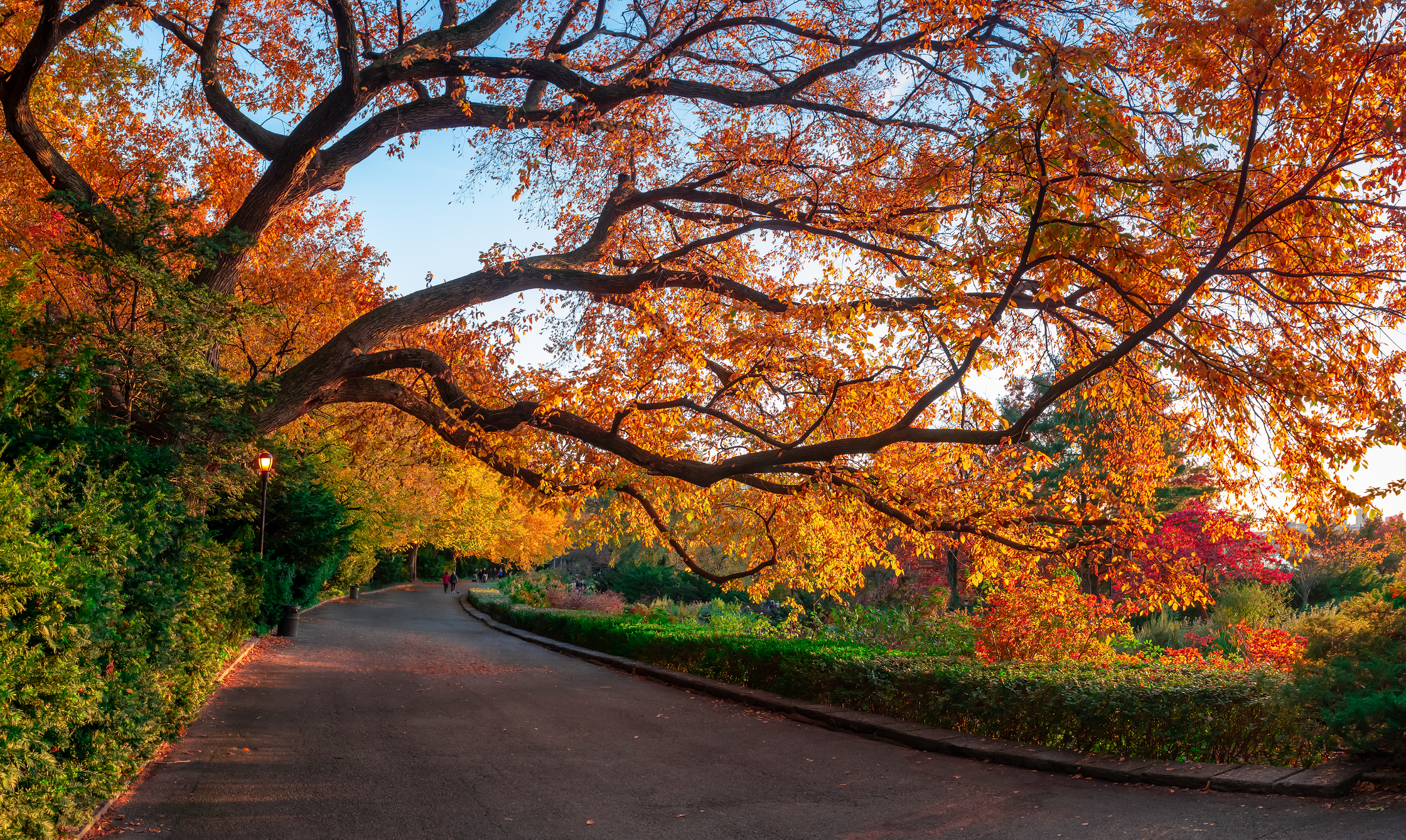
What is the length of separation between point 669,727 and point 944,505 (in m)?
4.36

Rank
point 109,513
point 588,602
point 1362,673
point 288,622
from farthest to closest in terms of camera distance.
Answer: point 588,602, point 288,622, point 1362,673, point 109,513

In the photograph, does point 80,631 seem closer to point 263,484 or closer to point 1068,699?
point 1068,699

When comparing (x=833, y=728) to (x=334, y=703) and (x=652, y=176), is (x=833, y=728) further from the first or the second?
(x=652, y=176)

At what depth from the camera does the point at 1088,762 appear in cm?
702

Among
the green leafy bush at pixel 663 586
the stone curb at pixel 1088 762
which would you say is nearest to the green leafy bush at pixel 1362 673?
the stone curb at pixel 1088 762

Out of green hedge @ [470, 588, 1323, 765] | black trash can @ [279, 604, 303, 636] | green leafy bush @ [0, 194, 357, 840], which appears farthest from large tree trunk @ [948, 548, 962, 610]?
green leafy bush @ [0, 194, 357, 840]

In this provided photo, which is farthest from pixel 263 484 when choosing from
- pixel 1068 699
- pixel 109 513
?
pixel 1068 699

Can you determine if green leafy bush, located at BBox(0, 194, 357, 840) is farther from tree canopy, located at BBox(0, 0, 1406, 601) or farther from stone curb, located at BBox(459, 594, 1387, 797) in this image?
stone curb, located at BBox(459, 594, 1387, 797)

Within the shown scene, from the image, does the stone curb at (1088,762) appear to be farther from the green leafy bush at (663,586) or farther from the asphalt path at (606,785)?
the green leafy bush at (663,586)

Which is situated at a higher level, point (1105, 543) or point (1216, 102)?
point (1216, 102)

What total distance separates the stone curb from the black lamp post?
895cm

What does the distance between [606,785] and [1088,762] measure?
4.13 metres

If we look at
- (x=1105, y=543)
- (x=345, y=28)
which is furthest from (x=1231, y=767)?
(x=345, y=28)

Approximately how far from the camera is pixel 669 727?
9547mm
